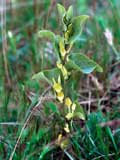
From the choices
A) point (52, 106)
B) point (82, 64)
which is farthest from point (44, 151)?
point (82, 64)

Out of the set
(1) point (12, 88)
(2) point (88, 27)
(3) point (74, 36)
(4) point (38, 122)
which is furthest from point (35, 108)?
(2) point (88, 27)

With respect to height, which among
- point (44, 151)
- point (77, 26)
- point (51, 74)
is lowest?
point (44, 151)

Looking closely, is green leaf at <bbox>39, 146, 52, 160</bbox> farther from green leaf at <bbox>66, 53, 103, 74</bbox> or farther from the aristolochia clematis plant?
green leaf at <bbox>66, 53, 103, 74</bbox>

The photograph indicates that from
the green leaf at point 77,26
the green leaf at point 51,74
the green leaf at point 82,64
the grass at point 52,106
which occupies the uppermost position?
the green leaf at point 77,26

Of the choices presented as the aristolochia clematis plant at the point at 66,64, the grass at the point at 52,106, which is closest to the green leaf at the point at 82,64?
the aristolochia clematis plant at the point at 66,64

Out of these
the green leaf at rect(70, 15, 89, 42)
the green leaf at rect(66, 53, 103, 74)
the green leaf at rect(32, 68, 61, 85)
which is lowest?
the green leaf at rect(32, 68, 61, 85)

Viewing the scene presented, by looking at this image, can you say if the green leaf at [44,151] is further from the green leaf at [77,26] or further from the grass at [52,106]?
the green leaf at [77,26]

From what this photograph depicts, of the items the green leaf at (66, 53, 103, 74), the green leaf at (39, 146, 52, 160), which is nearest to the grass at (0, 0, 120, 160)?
the green leaf at (39, 146, 52, 160)

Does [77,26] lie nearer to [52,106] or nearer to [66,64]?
[66,64]

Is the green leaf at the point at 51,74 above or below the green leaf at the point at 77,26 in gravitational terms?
below
